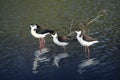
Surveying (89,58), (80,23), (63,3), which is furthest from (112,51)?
(63,3)

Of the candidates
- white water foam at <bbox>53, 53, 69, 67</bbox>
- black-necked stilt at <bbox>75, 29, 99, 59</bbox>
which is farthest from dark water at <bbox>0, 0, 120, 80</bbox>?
black-necked stilt at <bbox>75, 29, 99, 59</bbox>

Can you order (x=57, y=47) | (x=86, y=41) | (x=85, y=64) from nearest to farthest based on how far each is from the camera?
1. (x=85, y=64)
2. (x=86, y=41)
3. (x=57, y=47)

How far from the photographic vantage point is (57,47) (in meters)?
21.3

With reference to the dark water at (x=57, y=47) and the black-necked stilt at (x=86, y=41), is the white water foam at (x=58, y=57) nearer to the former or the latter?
the dark water at (x=57, y=47)

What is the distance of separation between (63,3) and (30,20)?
7184mm

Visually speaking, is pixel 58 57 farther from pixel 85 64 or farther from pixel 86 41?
pixel 85 64

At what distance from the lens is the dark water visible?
17.2 metres

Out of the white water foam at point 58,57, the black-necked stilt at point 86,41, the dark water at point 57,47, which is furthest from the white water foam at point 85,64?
the white water foam at point 58,57

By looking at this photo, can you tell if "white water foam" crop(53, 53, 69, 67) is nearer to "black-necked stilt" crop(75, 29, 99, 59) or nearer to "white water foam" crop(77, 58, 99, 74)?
"black-necked stilt" crop(75, 29, 99, 59)

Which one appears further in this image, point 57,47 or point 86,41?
point 57,47

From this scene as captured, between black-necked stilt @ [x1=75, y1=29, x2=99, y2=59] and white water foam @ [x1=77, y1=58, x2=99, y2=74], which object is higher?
black-necked stilt @ [x1=75, y1=29, x2=99, y2=59]

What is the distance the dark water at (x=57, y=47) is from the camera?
17219 millimetres

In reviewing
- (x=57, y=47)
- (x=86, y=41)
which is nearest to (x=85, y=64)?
(x=86, y=41)

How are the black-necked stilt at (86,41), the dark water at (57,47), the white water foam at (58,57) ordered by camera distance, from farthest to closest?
the black-necked stilt at (86,41), the white water foam at (58,57), the dark water at (57,47)
